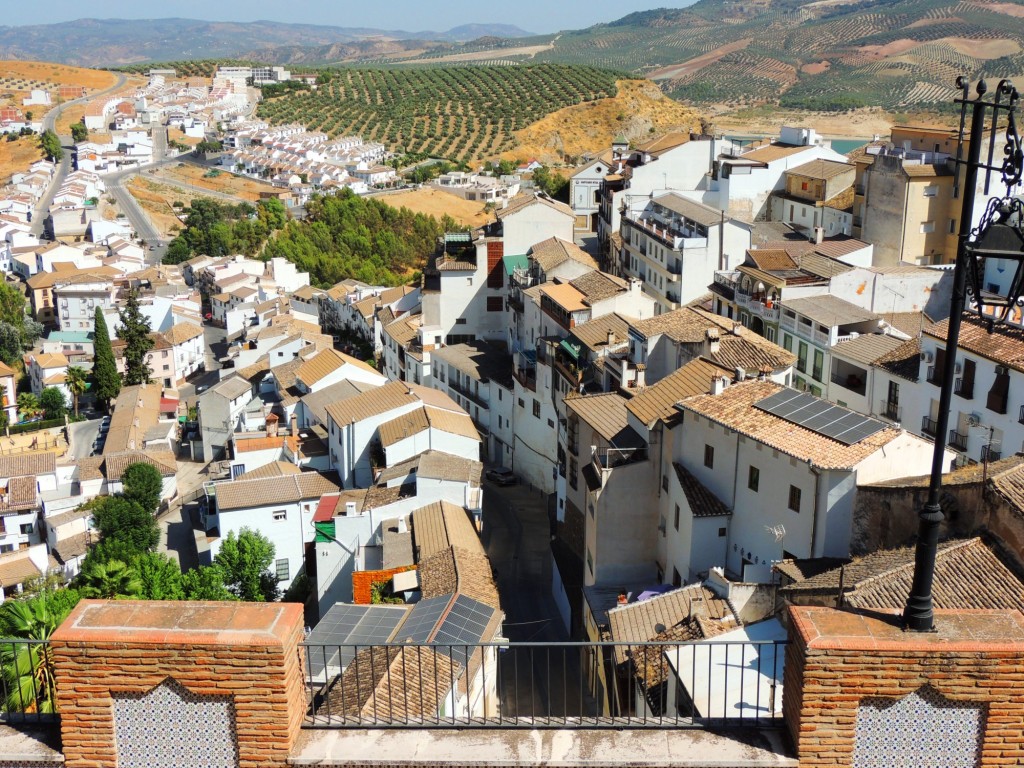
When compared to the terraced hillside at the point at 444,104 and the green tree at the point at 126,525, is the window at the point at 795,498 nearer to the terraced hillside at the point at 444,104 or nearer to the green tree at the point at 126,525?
the green tree at the point at 126,525

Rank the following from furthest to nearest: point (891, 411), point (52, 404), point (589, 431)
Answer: point (52, 404)
point (589, 431)
point (891, 411)

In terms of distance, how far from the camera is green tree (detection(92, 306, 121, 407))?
55.7 meters

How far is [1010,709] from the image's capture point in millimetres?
6293

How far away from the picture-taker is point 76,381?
57.2 metres

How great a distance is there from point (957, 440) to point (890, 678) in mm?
18174

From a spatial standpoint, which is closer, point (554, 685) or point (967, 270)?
point (967, 270)

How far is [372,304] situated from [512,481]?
2095cm

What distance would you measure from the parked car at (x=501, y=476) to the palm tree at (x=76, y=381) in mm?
29876

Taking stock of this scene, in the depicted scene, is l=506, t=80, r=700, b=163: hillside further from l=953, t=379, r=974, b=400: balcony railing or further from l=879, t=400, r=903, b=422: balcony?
l=953, t=379, r=974, b=400: balcony railing

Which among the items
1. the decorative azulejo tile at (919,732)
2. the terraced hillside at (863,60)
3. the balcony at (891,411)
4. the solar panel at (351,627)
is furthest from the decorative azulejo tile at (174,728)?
the terraced hillside at (863,60)

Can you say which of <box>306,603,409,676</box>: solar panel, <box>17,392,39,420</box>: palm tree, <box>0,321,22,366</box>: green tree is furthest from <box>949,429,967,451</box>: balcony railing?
<box>0,321,22,366</box>: green tree

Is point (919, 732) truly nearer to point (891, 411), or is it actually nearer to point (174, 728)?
point (174, 728)

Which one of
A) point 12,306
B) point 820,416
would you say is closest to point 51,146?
point 12,306

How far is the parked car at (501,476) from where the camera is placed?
36.5m
